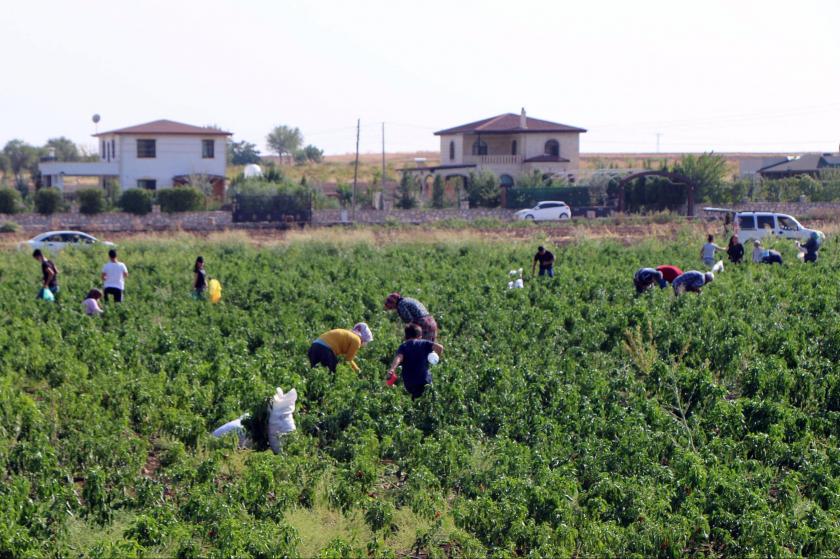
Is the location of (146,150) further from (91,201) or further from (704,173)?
(704,173)

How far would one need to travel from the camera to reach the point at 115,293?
61.1 ft

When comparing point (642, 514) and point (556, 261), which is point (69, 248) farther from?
point (642, 514)

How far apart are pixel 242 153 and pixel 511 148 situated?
1999 inches

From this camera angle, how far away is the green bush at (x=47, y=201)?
146 feet

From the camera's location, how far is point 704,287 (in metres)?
18.8

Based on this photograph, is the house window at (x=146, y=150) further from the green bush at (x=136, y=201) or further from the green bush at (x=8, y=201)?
the green bush at (x=8, y=201)

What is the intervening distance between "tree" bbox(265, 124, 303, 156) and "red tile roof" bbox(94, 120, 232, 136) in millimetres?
60755

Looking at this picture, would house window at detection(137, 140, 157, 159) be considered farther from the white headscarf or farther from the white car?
the white headscarf

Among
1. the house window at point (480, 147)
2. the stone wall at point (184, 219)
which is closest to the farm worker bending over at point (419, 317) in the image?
the stone wall at point (184, 219)

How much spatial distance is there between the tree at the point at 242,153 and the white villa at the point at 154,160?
150 ft

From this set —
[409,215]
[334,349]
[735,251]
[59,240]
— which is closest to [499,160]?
Result: [409,215]

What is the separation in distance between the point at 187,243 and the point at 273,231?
8.67m

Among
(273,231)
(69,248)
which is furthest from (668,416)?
(273,231)

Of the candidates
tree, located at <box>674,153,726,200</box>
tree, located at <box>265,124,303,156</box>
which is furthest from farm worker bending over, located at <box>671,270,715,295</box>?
tree, located at <box>265,124,303,156</box>
